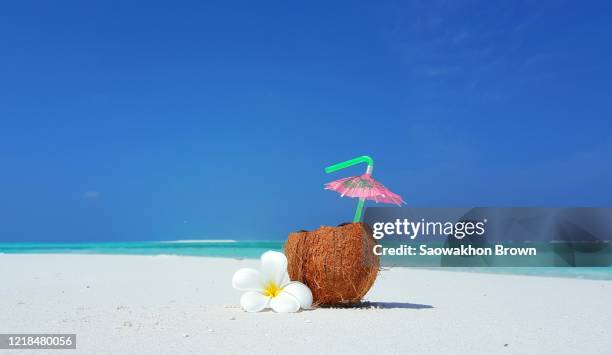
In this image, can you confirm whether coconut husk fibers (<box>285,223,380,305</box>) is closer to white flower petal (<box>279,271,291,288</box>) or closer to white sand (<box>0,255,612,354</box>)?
white flower petal (<box>279,271,291,288</box>)

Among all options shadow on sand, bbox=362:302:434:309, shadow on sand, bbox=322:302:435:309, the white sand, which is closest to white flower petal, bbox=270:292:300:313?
the white sand

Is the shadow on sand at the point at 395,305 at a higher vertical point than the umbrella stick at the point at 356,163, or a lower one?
lower

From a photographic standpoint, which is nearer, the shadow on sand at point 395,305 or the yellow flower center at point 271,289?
the yellow flower center at point 271,289

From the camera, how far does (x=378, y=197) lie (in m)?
7.30

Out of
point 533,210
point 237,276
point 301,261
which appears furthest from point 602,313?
point 533,210

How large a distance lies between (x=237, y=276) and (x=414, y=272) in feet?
29.4

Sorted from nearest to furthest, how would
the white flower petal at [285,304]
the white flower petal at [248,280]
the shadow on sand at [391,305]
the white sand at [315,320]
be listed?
1. the white sand at [315,320]
2. the white flower petal at [285,304]
3. the white flower petal at [248,280]
4. the shadow on sand at [391,305]

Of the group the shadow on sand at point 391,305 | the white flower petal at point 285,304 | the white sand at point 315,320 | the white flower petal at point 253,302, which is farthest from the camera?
the shadow on sand at point 391,305

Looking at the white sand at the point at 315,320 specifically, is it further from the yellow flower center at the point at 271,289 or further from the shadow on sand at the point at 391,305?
the yellow flower center at the point at 271,289

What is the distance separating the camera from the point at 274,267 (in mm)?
7371

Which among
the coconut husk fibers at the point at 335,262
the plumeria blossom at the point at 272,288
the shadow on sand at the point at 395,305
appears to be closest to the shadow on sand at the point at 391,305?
the shadow on sand at the point at 395,305

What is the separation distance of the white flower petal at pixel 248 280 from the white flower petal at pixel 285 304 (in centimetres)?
34

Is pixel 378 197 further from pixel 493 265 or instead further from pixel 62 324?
pixel 493 265

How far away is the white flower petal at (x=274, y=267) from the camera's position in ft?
24.1
